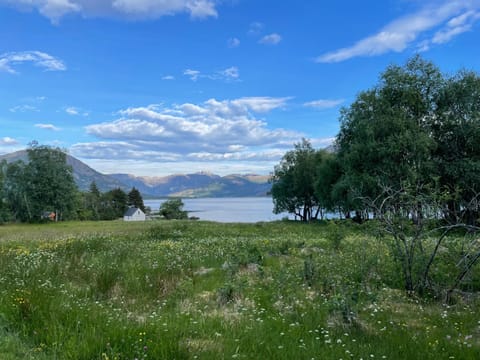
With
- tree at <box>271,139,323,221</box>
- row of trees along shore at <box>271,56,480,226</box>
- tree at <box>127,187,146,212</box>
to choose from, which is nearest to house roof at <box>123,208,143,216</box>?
tree at <box>127,187,146,212</box>

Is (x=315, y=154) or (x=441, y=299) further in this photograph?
(x=315, y=154)

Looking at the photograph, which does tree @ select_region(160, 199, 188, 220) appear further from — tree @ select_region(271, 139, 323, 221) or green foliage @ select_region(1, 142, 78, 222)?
tree @ select_region(271, 139, 323, 221)

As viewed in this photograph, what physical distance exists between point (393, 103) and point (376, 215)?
2795 centimetres

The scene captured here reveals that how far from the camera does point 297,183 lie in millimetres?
60688

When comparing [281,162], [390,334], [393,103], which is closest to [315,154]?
[281,162]

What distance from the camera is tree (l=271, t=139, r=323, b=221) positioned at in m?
59.9

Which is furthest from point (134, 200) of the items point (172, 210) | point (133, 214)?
point (172, 210)

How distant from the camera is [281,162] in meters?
65.1

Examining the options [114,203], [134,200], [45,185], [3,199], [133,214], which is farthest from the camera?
[134,200]

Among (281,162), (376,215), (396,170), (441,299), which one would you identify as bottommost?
(441,299)

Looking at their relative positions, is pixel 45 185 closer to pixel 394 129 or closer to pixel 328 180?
pixel 328 180

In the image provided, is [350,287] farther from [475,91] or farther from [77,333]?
[475,91]

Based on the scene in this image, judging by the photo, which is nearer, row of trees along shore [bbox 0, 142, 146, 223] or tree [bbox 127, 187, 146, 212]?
row of trees along shore [bbox 0, 142, 146, 223]

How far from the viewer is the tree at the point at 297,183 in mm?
59875
